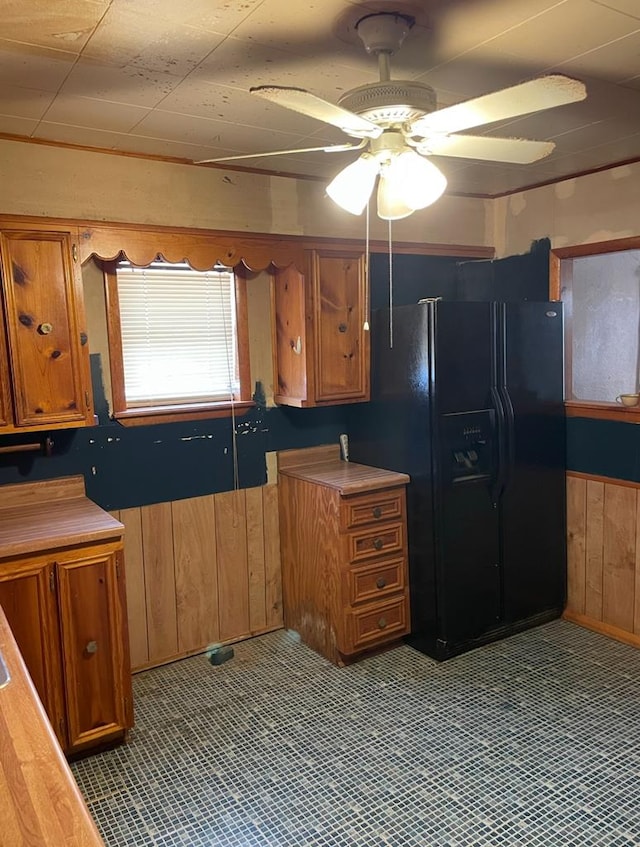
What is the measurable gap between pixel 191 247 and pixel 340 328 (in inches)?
34.0

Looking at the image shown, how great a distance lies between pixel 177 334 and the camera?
325 cm

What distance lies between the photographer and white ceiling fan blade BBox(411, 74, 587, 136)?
149 cm

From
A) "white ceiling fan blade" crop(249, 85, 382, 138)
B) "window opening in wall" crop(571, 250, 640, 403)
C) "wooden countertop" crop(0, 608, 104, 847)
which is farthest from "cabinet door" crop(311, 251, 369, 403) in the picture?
"wooden countertop" crop(0, 608, 104, 847)

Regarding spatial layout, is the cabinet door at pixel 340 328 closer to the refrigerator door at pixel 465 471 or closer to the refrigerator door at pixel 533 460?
the refrigerator door at pixel 465 471

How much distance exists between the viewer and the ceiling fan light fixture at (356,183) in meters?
1.92

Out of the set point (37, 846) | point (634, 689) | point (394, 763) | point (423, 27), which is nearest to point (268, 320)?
point (423, 27)

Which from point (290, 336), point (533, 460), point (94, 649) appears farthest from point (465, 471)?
point (94, 649)

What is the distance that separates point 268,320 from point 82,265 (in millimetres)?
996

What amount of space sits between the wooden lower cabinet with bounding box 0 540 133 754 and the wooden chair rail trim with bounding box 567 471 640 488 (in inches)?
97.1

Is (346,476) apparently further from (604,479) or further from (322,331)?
(604,479)

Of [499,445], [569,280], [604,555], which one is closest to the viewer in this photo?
[499,445]

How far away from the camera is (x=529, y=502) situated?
3.47 meters

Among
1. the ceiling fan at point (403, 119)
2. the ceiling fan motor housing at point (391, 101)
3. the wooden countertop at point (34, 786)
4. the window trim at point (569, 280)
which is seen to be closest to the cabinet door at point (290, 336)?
the ceiling fan at point (403, 119)

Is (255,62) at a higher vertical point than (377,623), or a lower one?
higher
